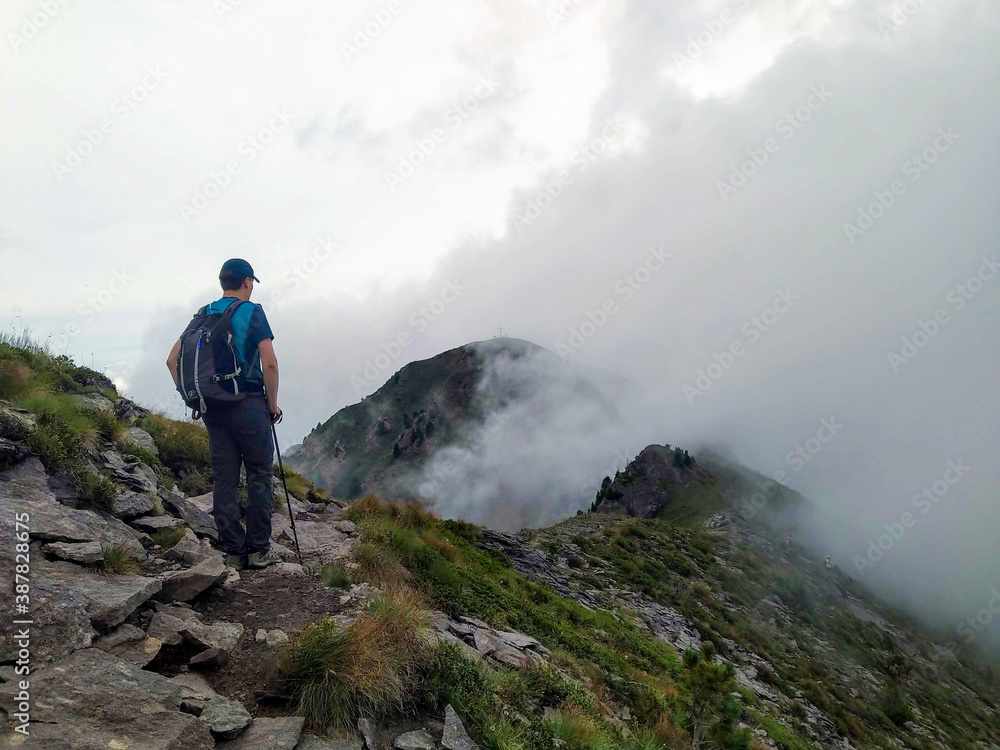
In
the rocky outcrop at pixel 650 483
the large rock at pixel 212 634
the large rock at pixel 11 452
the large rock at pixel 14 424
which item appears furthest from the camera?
the rocky outcrop at pixel 650 483

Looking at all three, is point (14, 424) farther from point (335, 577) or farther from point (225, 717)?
point (225, 717)

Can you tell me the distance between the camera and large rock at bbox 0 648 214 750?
12.1ft

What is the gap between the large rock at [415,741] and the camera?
192 inches

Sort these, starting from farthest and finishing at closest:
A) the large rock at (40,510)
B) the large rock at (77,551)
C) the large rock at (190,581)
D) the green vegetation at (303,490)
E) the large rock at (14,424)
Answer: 1. the green vegetation at (303,490)
2. the large rock at (14,424)
3. the large rock at (190,581)
4. the large rock at (40,510)
5. the large rock at (77,551)

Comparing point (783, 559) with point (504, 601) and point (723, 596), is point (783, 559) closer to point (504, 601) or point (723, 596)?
point (723, 596)

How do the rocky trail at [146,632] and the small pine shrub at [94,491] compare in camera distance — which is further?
the small pine shrub at [94,491]

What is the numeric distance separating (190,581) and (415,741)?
3.18 metres

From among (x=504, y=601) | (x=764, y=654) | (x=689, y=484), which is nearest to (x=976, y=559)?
(x=689, y=484)

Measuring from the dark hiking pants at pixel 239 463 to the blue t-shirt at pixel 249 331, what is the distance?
1.05 feet

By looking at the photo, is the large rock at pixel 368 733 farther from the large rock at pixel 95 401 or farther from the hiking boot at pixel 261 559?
the large rock at pixel 95 401

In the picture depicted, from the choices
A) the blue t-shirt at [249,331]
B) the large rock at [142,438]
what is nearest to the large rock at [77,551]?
the blue t-shirt at [249,331]

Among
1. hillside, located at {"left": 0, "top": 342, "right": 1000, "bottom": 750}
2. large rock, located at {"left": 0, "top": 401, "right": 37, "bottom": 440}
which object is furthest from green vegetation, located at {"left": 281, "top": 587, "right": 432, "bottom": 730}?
large rock, located at {"left": 0, "top": 401, "right": 37, "bottom": 440}

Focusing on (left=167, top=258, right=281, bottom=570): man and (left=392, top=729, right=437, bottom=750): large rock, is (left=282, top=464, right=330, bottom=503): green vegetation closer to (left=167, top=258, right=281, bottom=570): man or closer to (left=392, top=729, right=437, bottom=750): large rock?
(left=167, top=258, right=281, bottom=570): man

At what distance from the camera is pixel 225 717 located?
4375mm
